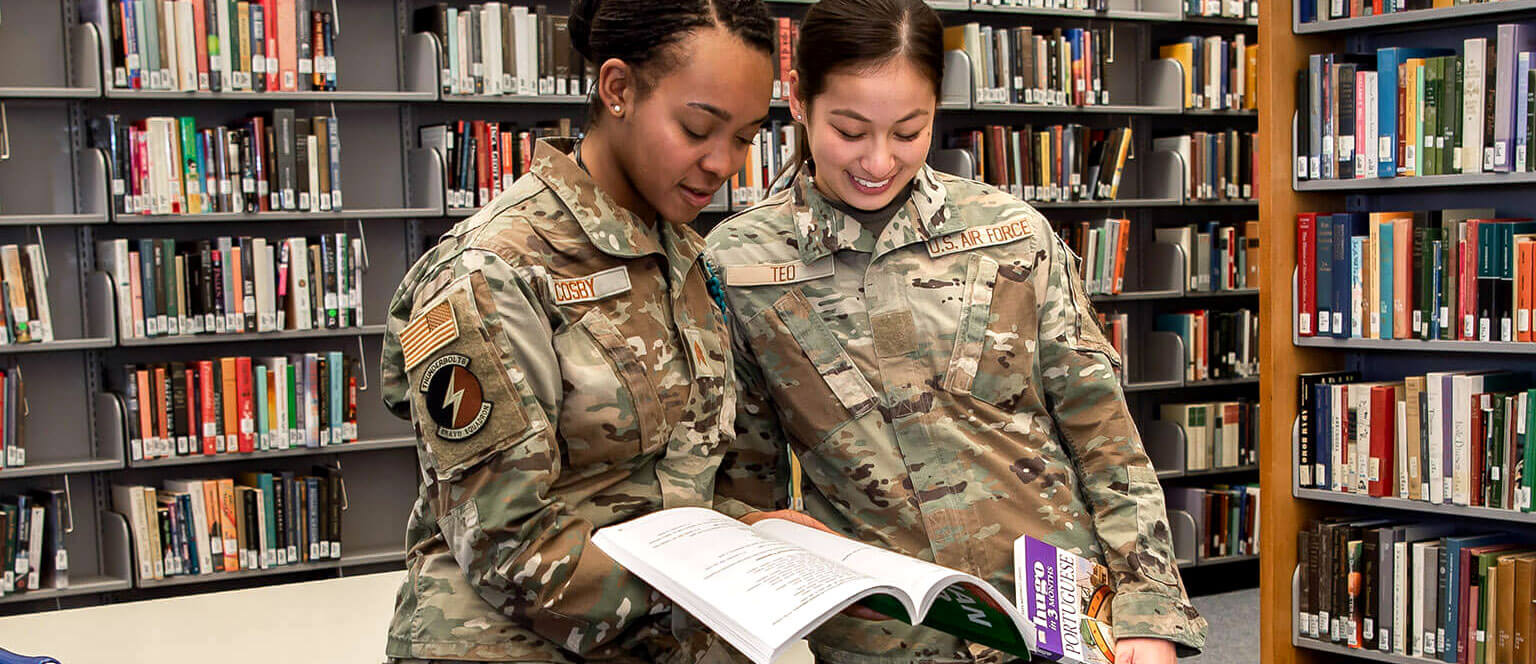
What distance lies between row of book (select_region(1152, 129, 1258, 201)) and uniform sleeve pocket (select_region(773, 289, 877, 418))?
4.09 m

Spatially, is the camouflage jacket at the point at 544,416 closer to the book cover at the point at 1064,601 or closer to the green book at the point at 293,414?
the book cover at the point at 1064,601

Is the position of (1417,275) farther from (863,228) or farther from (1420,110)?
(863,228)

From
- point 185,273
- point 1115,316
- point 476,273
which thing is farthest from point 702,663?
point 1115,316

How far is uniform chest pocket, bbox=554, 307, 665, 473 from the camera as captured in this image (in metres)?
1.09

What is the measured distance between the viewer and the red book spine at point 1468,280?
3.16m

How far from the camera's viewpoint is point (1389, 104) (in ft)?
10.8

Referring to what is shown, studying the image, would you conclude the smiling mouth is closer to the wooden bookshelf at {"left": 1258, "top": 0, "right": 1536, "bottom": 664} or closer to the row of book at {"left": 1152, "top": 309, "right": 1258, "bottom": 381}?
the wooden bookshelf at {"left": 1258, "top": 0, "right": 1536, "bottom": 664}

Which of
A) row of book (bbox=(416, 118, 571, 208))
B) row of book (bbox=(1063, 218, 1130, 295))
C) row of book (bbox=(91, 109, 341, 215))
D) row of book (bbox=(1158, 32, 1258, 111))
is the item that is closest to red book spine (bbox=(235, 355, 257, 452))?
row of book (bbox=(91, 109, 341, 215))

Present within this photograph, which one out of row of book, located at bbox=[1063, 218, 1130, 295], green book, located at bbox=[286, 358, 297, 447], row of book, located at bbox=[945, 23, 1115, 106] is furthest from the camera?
row of book, located at bbox=[1063, 218, 1130, 295]

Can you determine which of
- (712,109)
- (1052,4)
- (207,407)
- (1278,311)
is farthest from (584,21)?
(1052,4)

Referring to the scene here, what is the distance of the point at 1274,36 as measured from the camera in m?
3.37

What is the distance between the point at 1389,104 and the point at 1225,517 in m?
2.37

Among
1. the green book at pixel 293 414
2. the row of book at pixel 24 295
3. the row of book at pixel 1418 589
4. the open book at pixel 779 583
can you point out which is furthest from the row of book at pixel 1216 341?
the open book at pixel 779 583

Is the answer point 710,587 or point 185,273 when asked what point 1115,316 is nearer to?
point 185,273
